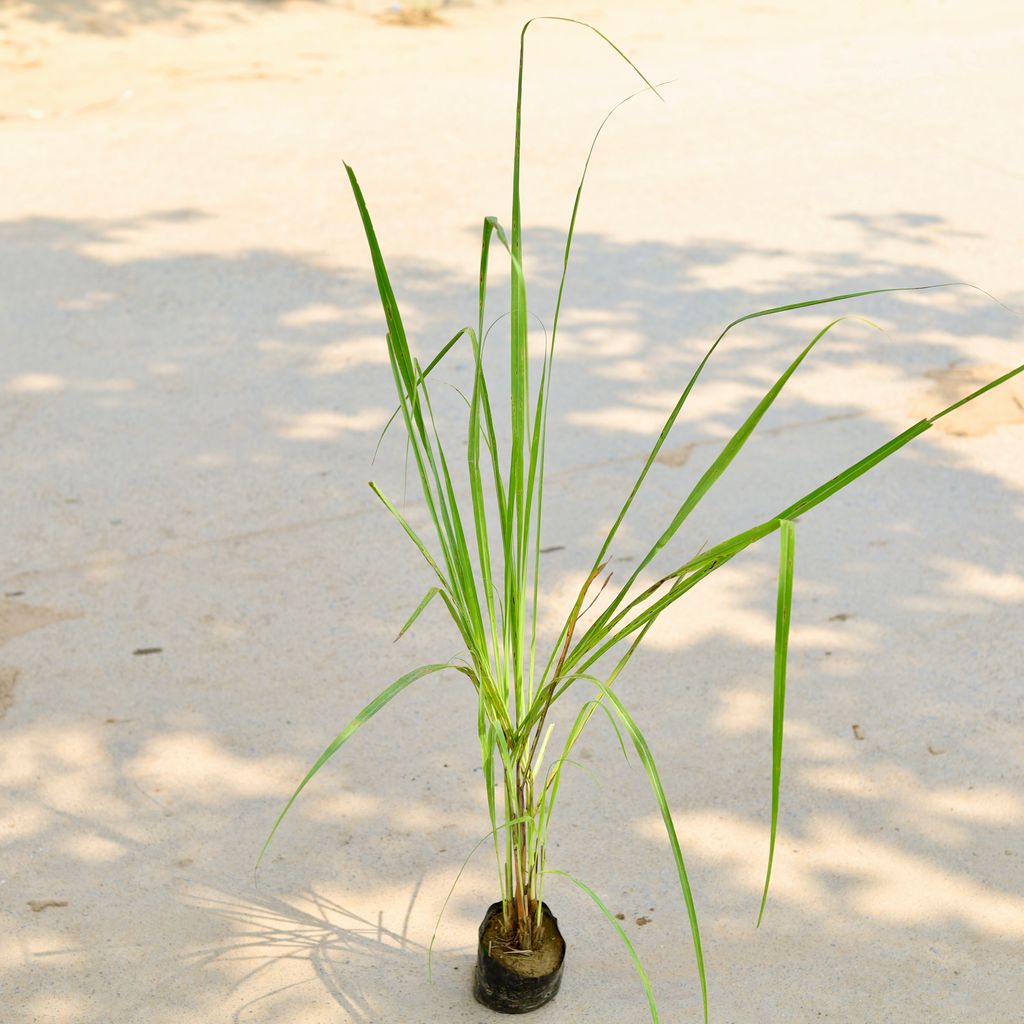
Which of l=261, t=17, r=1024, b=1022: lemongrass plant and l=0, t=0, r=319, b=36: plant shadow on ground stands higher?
l=0, t=0, r=319, b=36: plant shadow on ground

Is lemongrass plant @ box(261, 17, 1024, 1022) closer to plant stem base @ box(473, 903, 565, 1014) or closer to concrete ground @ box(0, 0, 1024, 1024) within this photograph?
plant stem base @ box(473, 903, 565, 1014)

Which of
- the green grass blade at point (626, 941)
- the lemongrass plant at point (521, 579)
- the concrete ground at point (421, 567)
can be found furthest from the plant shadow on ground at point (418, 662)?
the lemongrass plant at point (521, 579)

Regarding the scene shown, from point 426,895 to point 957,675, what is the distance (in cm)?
123

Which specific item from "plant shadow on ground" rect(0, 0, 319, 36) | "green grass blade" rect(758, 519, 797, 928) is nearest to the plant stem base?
"green grass blade" rect(758, 519, 797, 928)

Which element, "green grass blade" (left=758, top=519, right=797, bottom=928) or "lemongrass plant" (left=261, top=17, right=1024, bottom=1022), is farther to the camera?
"lemongrass plant" (left=261, top=17, right=1024, bottom=1022)

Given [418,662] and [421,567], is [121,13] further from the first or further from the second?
[418,662]

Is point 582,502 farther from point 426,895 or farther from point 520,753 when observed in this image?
point 520,753

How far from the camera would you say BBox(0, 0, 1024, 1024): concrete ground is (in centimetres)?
228

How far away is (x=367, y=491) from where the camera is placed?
3523mm

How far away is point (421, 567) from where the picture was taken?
127 inches

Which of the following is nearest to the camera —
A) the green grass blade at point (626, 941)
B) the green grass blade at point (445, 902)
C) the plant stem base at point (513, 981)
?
the green grass blade at point (626, 941)

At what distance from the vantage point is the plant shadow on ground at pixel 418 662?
7.46 feet

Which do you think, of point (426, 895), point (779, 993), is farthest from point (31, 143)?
point (779, 993)

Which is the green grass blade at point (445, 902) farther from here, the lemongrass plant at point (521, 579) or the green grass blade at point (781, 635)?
the green grass blade at point (781, 635)
